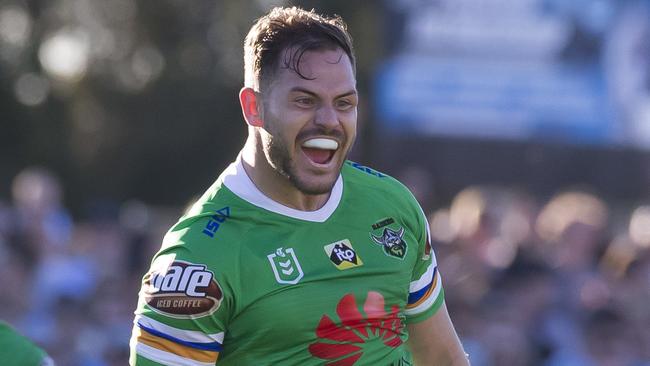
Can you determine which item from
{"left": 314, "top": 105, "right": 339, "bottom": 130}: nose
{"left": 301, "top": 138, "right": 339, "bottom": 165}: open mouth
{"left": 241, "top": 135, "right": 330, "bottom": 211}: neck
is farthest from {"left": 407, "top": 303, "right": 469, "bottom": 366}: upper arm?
{"left": 314, "top": 105, "right": 339, "bottom": 130}: nose

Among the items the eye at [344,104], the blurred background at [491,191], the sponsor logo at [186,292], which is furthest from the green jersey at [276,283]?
the blurred background at [491,191]

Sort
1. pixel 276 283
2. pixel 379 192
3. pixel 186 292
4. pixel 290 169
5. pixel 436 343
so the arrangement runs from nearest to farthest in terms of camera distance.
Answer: pixel 186 292
pixel 276 283
pixel 290 169
pixel 379 192
pixel 436 343

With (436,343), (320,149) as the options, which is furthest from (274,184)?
(436,343)

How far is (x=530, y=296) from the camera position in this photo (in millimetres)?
9641

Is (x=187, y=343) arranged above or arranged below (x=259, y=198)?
below

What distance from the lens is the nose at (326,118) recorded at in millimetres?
4355

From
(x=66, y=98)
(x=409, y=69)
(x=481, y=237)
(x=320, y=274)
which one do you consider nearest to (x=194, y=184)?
(x=66, y=98)

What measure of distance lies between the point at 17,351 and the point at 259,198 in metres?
0.98

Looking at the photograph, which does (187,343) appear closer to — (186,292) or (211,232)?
(186,292)

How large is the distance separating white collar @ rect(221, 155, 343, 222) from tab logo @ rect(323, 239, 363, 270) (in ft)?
0.36

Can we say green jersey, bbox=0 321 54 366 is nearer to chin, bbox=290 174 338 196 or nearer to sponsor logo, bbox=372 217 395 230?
chin, bbox=290 174 338 196

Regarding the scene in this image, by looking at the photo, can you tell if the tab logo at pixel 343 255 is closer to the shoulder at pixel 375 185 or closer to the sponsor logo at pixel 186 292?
the shoulder at pixel 375 185

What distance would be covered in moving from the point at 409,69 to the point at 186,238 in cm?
928

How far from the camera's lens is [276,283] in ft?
14.3
